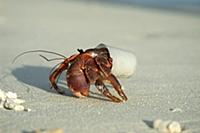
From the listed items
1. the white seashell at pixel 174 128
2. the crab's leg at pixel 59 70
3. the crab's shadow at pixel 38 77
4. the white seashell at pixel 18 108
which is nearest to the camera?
the white seashell at pixel 174 128

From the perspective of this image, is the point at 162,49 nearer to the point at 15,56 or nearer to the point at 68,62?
the point at 15,56

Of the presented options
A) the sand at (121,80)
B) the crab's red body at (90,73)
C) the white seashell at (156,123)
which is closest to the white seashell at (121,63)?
the sand at (121,80)

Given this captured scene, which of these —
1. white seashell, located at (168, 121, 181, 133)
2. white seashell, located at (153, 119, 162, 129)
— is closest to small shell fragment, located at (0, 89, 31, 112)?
white seashell, located at (153, 119, 162, 129)

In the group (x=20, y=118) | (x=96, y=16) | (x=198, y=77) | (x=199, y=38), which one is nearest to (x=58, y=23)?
(x=96, y=16)

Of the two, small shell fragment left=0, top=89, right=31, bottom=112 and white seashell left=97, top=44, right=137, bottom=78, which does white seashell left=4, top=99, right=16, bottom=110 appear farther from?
white seashell left=97, top=44, right=137, bottom=78

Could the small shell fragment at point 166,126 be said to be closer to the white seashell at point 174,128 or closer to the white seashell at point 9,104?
the white seashell at point 174,128

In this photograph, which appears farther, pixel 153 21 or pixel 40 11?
pixel 40 11
